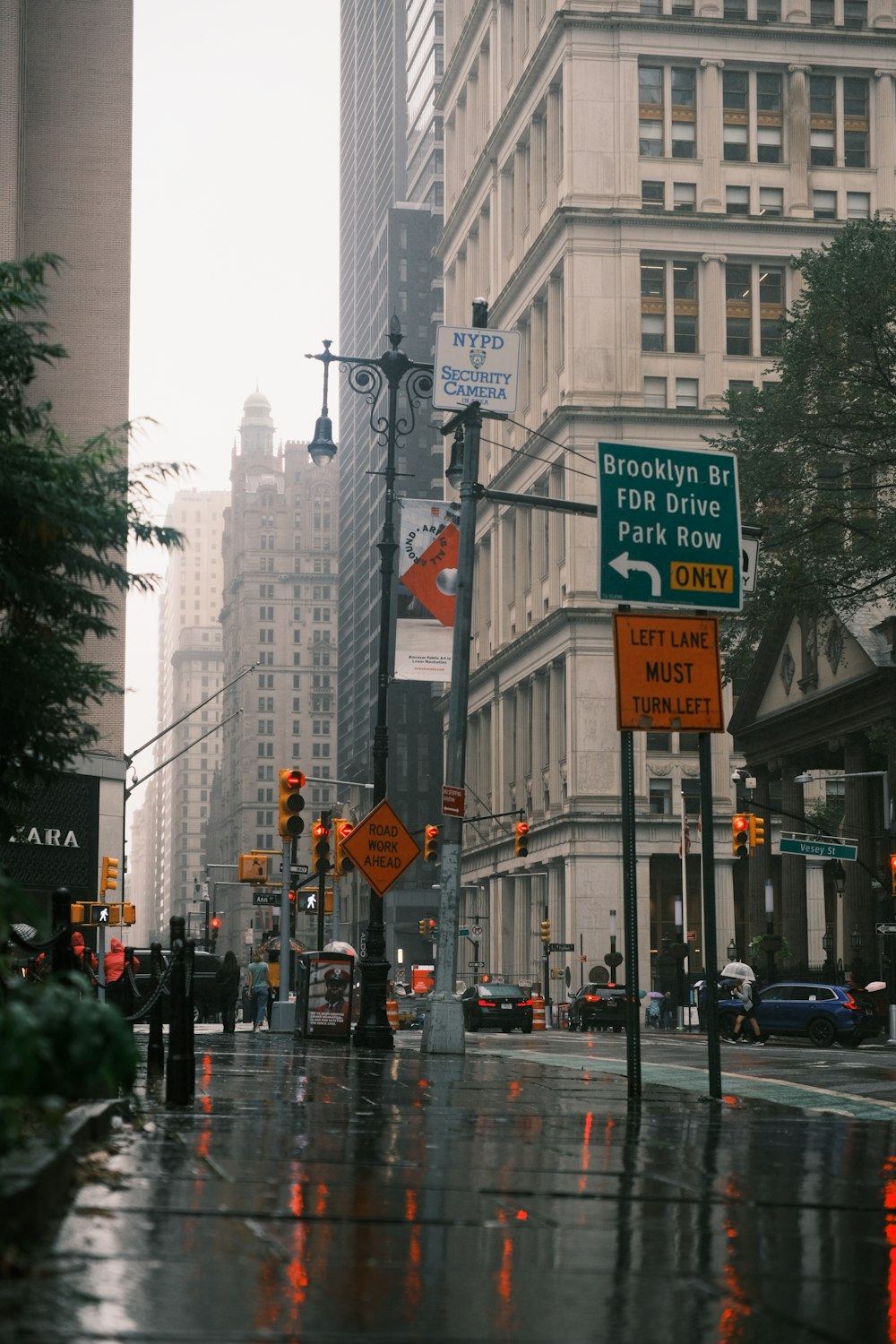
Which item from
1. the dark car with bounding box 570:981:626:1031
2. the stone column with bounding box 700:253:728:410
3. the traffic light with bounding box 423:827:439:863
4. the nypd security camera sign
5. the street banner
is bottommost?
the dark car with bounding box 570:981:626:1031

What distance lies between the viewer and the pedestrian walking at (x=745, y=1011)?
4041 cm

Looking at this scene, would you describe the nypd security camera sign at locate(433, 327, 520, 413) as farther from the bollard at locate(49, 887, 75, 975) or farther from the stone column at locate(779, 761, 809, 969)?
the stone column at locate(779, 761, 809, 969)

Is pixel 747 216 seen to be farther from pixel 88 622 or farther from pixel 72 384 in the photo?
pixel 88 622

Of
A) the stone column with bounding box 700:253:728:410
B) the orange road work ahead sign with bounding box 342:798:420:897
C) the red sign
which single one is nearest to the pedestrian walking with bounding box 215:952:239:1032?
the orange road work ahead sign with bounding box 342:798:420:897

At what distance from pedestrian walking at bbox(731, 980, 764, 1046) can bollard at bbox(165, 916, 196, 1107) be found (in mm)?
27501

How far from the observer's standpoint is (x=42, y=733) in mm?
16641

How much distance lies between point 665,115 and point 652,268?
752cm

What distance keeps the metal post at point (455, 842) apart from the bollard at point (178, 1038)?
37.7ft

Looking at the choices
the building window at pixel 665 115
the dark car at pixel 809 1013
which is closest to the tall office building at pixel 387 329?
the building window at pixel 665 115

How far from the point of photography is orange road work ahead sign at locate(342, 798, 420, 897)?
27219mm

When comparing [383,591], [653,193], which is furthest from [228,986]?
[653,193]

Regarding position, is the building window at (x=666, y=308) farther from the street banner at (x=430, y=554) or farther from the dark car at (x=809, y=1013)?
the street banner at (x=430, y=554)

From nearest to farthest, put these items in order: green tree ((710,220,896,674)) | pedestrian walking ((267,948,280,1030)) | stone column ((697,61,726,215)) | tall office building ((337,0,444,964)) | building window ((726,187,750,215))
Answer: green tree ((710,220,896,674)), pedestrian walking ((267,948,280,1030)), stone column ((697,61,726,215)), building window ((726,187,750,215)), tall office building ((337,0,444,964))

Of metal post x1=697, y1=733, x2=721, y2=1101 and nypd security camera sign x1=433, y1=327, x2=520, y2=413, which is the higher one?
nypd security camera sign x1=433, y1=327, x2=520, y2=413
